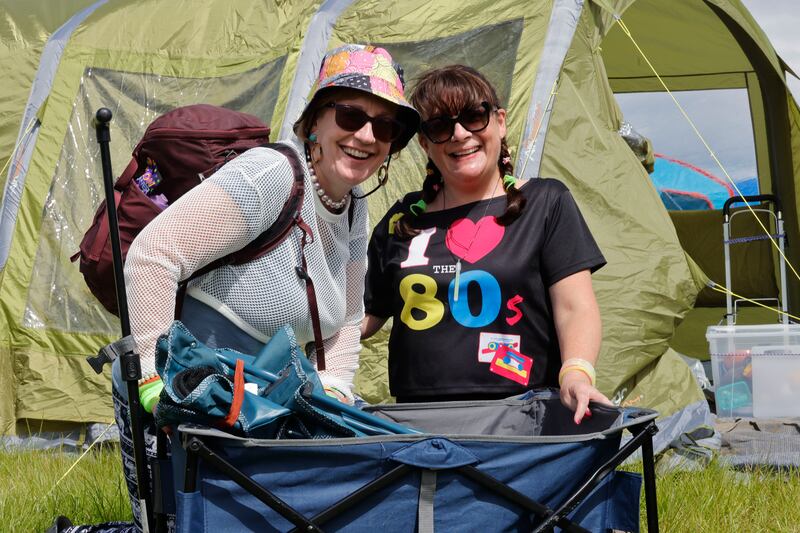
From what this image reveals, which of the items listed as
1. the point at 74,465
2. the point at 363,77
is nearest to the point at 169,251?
the point at 363,77

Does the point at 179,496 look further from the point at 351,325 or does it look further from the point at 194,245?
the point at 351,325

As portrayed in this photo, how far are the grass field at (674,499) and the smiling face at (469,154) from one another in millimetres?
1212

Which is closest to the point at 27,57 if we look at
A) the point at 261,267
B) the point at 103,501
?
the point at 103,501

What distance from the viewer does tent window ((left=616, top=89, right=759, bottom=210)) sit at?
7254 mm

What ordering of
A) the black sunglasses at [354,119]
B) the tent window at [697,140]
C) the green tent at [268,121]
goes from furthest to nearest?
the tent window at [697,140] < the green tent at [268,121] < the black sunglasses at [354,119]

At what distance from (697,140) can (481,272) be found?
6.69 metres

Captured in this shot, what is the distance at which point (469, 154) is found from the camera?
2119mm

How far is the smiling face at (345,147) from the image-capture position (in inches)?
73.7

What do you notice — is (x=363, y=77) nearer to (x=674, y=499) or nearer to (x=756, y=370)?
(x=674, y=499)

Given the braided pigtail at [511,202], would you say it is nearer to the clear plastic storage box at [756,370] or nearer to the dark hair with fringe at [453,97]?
the dark hair with fringe at [453,97]

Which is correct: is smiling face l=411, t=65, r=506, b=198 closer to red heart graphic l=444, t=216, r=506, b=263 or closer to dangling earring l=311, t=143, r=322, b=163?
red heart graphic l=444, t=216, r=506, b=263

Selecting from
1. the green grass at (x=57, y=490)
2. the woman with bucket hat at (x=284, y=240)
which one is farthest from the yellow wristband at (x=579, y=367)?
the green grass at (x=57, y=490)

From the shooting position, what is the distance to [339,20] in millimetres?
4215

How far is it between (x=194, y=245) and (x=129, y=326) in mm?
174
